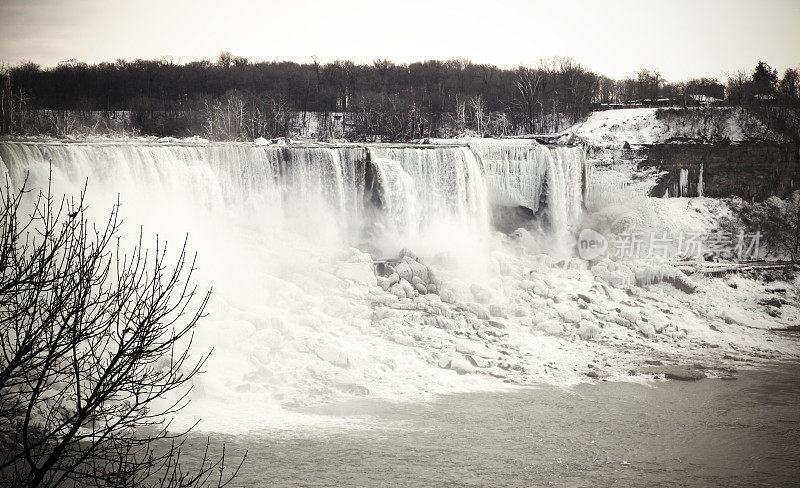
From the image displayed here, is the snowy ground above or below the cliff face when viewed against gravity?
above

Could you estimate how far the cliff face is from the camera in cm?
3781

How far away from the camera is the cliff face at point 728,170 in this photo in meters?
37.8

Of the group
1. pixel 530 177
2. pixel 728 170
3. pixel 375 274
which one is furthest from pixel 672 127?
pixel 375 274

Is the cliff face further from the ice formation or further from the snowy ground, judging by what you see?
the ice formation

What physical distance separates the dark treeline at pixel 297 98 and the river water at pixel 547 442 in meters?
33.7

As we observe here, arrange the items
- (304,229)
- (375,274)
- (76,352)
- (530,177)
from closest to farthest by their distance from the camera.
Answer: (76,352), (375,274), (304,229), (530,177)

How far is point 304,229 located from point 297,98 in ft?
118

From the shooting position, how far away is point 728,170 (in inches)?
1495

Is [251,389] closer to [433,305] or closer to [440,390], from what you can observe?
[440,390]

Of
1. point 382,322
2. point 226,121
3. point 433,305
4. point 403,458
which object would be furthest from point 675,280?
point 226,121

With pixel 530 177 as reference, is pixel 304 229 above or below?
below

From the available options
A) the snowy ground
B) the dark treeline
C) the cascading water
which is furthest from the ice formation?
the dark treeline

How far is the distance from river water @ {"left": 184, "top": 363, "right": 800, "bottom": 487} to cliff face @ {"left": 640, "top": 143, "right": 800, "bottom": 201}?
2305 cm

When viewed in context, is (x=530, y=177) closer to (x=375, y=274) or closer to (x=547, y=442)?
(x=375, y=274)
